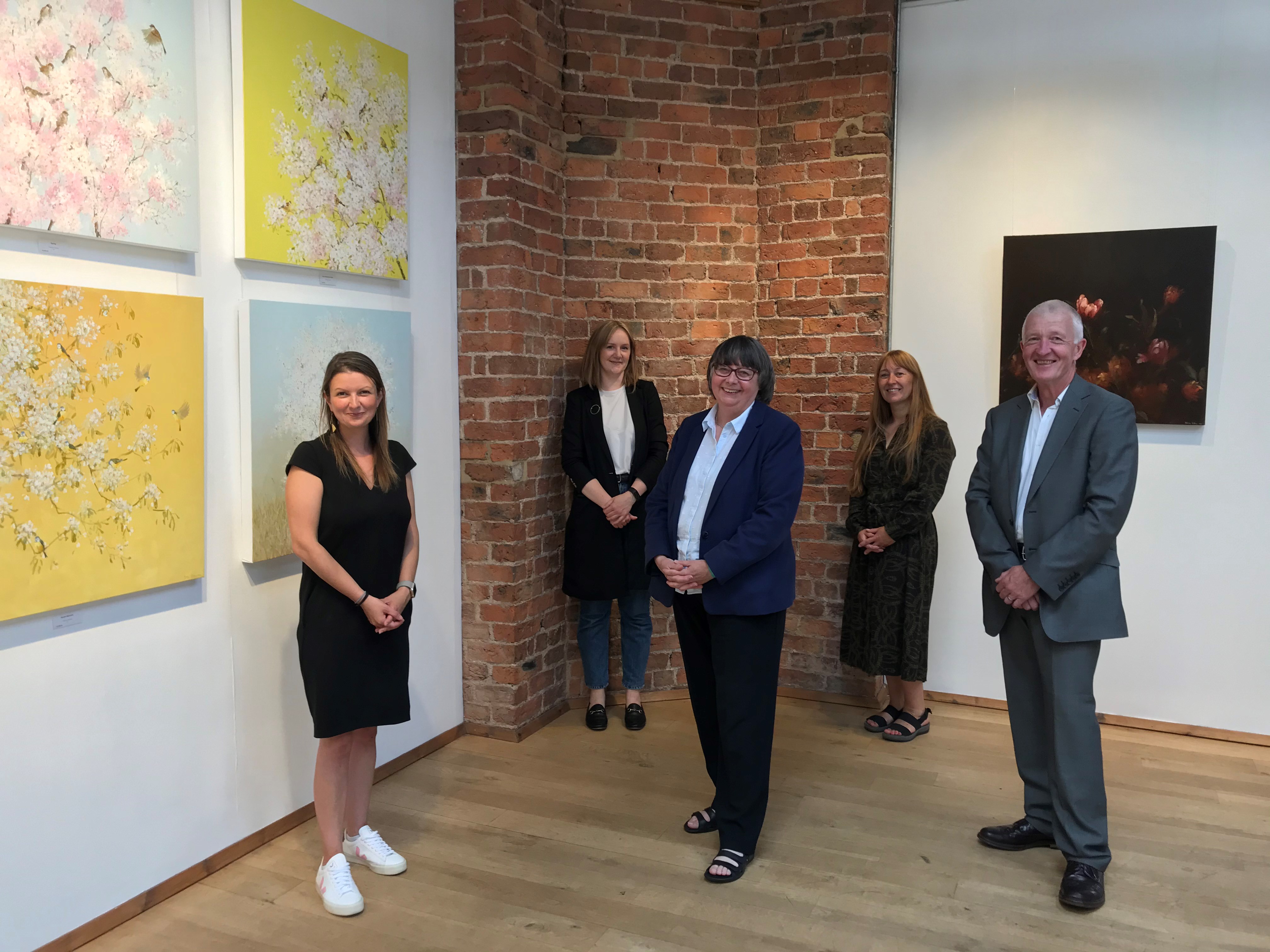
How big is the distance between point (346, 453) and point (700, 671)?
135 centimetres

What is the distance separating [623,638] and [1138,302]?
2818 millimetres

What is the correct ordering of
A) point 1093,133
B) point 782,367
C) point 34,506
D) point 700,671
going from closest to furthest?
point 34,506, point 700,671, point 1093,133, point 782,367

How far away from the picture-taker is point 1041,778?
3.26 meters

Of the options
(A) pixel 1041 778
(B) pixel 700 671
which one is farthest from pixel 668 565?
(A) pixel 1041 778

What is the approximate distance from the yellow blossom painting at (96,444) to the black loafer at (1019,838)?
9.10 ft

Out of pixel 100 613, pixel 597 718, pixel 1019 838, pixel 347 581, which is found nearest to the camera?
pixel 100 613

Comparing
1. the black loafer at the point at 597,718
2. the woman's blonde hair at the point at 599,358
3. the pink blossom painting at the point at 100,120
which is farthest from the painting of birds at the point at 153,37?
the black loafer at the point at 597,718

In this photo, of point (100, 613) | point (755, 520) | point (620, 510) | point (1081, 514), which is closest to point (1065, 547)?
point (1081, 514)

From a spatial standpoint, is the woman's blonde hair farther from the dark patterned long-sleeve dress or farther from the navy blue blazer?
the navy blue blazer

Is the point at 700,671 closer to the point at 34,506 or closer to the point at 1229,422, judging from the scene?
the point at 34,506

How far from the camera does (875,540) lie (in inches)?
167

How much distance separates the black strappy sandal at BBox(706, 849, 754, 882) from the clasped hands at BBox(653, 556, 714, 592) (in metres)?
0.88

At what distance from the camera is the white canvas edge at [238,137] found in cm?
302

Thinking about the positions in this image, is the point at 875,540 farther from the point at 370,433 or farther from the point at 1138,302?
the point at 370,433
